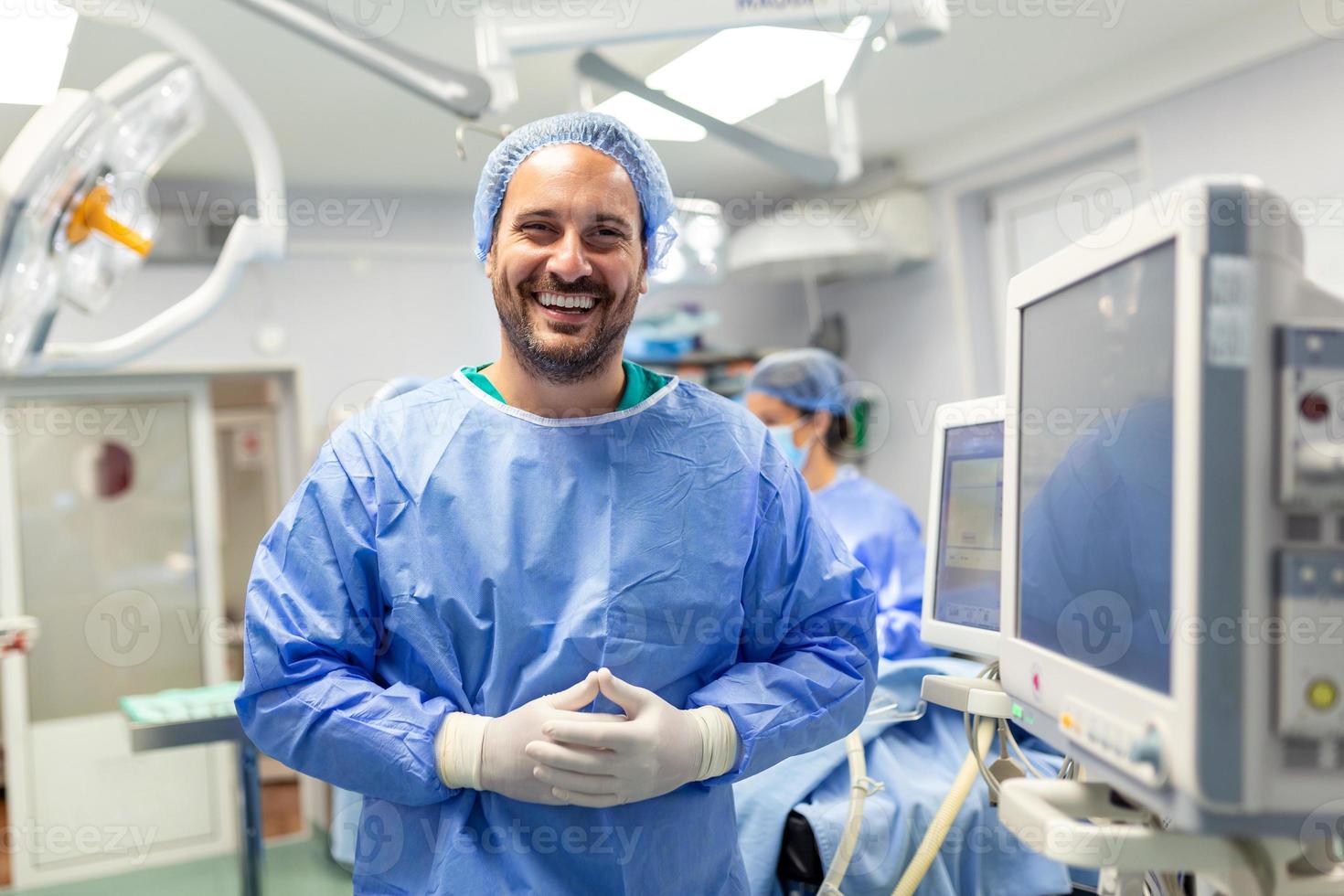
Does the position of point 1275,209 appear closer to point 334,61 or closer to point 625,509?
point 625,509

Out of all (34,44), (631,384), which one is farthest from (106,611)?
(631,384)

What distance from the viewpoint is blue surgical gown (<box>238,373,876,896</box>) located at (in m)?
1.25

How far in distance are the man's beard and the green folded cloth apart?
1394 mm

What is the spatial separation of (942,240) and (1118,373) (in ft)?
12.6

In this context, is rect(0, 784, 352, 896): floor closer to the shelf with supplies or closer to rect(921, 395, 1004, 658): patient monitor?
the shelf with supplies

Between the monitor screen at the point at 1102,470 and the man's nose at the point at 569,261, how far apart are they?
520 mm

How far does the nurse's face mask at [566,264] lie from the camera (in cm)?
137

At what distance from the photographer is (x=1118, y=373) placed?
2.99 feet

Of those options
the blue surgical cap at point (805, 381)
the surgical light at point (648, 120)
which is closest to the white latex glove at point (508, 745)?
the blue surgical cap at point (805, 381)

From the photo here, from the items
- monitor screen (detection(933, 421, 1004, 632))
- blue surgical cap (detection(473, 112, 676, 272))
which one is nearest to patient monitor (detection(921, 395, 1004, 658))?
monitor screen (detection(933, 421, 1004, 632))

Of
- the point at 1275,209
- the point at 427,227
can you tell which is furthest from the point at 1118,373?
the point at 427,227

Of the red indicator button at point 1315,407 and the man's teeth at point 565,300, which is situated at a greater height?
the man's teeth at point 565,300

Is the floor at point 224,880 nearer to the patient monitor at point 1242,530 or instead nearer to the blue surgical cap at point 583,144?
the blue surgical cap at point 583,144

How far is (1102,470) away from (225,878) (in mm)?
4290
